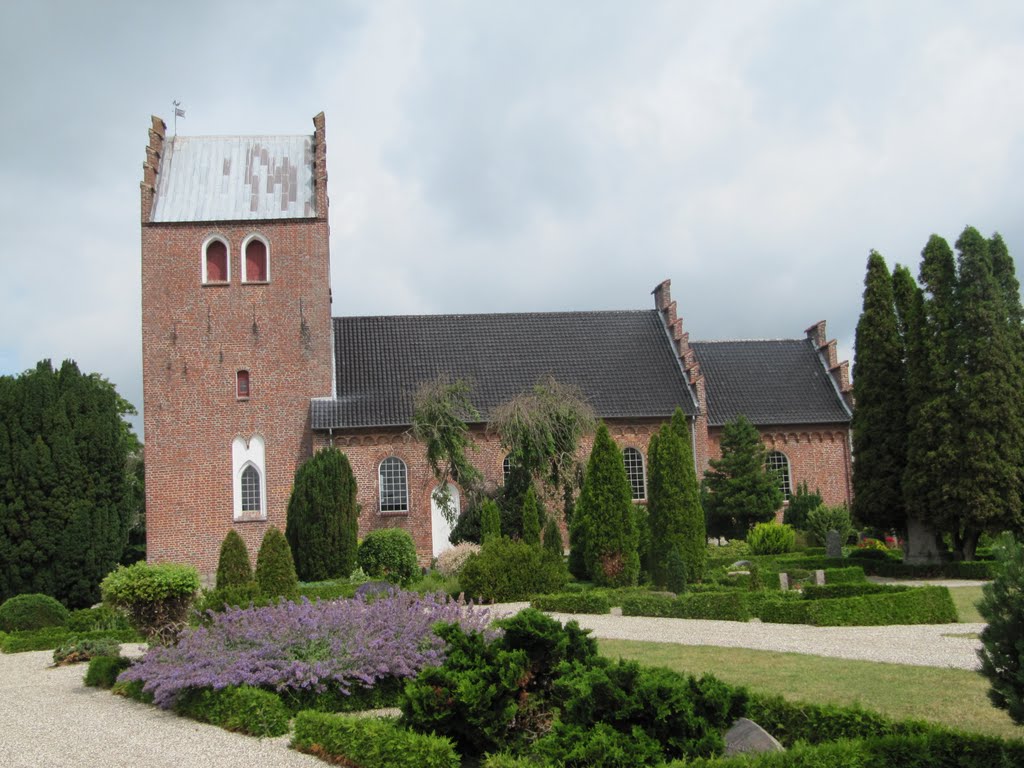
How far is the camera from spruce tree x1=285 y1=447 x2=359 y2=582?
2677 centimetres

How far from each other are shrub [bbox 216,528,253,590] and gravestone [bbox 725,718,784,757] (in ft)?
48.5

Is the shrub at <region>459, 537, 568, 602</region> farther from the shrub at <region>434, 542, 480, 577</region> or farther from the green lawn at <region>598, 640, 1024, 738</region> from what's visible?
the green lawn at <region>598, 640, 1024, 738</region>

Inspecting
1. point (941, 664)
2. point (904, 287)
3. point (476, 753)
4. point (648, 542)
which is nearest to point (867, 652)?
point (941, 664)

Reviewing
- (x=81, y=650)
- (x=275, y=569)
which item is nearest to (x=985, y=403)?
(x=275, y=569)

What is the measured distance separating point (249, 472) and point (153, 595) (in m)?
16.5

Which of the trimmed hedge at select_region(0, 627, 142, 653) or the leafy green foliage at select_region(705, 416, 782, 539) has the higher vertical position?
the leafy green foliage at select_region(705, 416, 782, 539)

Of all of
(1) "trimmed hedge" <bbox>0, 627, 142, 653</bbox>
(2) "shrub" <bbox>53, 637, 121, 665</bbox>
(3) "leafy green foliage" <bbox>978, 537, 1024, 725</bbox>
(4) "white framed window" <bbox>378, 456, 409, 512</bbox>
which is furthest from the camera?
(4) "white framed window" <bbox>378, 456, 409, 512</bbox>

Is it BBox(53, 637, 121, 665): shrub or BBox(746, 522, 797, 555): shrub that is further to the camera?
BBox(746, 522, 797, 555): shrub

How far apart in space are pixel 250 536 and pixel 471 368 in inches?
→ 371

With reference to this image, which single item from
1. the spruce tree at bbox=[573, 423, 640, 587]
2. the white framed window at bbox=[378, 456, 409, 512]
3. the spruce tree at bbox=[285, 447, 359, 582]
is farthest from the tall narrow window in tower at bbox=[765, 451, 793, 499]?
the spruce tree at bbox=[285, 447, 359, 582]

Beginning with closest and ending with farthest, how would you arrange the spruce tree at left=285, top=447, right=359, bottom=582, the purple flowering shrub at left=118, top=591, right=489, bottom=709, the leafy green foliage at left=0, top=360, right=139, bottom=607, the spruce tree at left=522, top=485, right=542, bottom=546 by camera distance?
1. the purple flowering shrub at left=118, top=591, right=489, bottom=709
2. the spruce tree at left=522, top=485, right=542, bottom=546
3. the leafy green foliage at left=0, top=360, right=139, bottom=607
4. the spruce tree at left=285, top=447, right=359, bottom=582

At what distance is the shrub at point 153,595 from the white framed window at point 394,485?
16.2 metres

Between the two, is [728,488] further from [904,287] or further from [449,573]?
[449,573]

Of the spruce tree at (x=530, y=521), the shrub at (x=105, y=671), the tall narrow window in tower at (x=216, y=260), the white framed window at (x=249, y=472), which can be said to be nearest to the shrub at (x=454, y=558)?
the spruce tree at (x=530, y=521)
